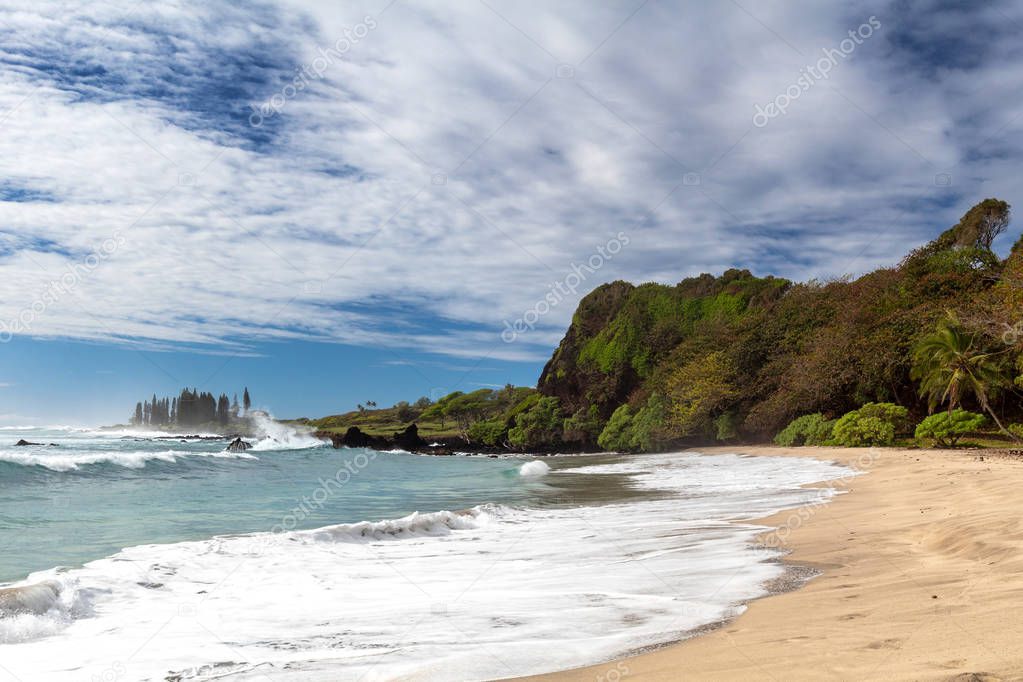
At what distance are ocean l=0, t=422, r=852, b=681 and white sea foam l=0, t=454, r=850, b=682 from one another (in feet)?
0.08

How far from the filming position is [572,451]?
6178cm

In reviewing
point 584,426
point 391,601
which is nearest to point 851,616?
point 391,601

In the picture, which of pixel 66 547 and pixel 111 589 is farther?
pixel 66 547

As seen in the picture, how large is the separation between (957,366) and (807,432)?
9904 mm

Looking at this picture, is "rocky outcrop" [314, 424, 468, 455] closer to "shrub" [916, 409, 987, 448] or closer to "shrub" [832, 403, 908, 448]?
"shrub" [832, 403, 908, 448]

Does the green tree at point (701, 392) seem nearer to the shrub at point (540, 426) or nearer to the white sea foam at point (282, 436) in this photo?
the shrub at point (540, 426)

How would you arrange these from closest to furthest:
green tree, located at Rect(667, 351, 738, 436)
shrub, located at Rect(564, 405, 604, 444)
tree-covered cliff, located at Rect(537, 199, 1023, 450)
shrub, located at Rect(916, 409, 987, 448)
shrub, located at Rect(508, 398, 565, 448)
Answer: shrub, located at Rect(916, 409, 987, 448)
tree-covered cliff, located at Rect(537, 199, 1023, 450)
green tree, located at Rect(667, 351, 738, 436)
shrub, located at Rect(564, 405, 604, 444)
shrub, located at Rect(508, 398, 565, 448)

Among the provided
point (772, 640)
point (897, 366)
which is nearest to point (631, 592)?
point (772, 640)

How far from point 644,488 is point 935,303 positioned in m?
22.6

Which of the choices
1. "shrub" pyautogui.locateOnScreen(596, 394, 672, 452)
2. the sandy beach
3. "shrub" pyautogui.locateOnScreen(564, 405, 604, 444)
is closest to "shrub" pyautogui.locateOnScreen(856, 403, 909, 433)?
"shrub" pyautogui.locateOnScreen(596, 394, 672, 452)

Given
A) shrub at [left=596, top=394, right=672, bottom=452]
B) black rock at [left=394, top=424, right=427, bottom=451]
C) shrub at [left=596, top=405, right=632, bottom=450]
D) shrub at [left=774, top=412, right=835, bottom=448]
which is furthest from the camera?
black rock at [left=394, top=424, right=427, bottom=451]

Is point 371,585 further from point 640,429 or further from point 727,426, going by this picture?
point 640,429

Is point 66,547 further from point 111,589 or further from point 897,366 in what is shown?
point 897,366

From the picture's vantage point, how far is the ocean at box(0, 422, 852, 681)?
4297mm
